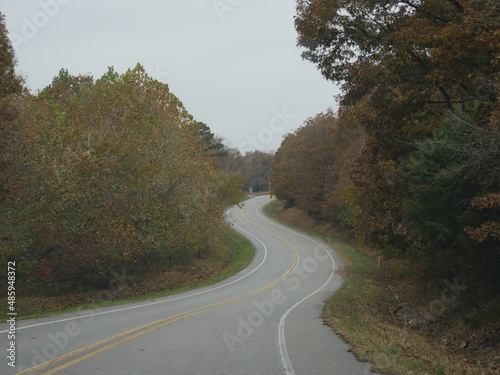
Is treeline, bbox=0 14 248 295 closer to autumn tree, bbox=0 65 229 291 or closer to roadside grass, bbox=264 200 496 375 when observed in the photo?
autumn tree, bbox=0 65 229 291

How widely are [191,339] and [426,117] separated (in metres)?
9.46

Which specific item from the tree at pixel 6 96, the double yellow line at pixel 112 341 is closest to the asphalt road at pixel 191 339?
the double yellow line at pixel 112 341

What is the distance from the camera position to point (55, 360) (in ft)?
27.2

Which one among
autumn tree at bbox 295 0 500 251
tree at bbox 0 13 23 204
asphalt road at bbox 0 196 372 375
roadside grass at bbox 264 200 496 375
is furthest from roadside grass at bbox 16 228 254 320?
autumn tree at bbox 295 0 500 251

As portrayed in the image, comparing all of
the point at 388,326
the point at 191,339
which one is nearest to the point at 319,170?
the point at 388,326

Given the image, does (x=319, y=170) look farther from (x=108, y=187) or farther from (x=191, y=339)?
(x=191, y=339)

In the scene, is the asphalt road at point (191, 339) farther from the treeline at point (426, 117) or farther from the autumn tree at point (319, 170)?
the autumn tree at point (319, 170)

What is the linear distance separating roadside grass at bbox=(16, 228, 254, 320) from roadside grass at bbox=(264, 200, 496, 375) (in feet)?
27.7

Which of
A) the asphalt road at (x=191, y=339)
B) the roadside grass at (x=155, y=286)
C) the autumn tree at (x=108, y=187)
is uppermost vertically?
the autumn tree at (x=108, y=187)

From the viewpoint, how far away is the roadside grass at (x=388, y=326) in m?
8.58

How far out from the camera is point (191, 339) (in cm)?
1042

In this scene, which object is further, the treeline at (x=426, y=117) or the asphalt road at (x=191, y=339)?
the treeline at (x=426, y=117)

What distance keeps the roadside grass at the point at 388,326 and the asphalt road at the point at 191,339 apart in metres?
0.51

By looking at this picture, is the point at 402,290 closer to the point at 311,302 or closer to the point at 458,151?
the point at 311,302
